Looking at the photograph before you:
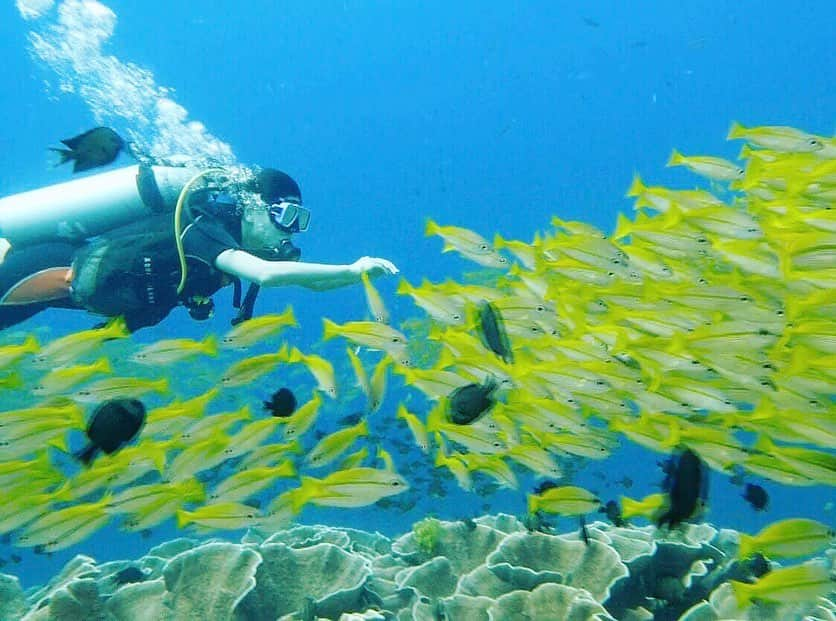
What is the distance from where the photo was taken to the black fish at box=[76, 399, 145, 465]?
10.5 ft

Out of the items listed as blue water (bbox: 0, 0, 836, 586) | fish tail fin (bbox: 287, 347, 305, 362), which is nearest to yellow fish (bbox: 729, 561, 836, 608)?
fish tail fin (bbox: 287, 347, 305, 362)

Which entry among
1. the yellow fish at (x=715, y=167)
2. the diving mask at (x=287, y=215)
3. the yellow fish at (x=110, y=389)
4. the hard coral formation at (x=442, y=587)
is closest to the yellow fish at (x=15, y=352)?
the yellow fish at (x=110, y=389)

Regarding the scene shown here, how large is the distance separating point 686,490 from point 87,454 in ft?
9.20

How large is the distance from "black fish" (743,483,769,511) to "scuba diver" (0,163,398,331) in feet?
9.06

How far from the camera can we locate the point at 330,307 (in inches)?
2095

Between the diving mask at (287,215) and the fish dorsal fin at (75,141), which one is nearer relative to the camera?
the fish dorsal fin at (75,141)

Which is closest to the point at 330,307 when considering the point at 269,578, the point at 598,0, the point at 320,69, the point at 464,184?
the point at 464,184

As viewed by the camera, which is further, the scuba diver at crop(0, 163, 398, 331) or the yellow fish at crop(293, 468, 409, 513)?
the scuba diver at crop(0, 163, 398, 331)

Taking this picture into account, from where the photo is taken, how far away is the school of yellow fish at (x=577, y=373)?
3.64 meters

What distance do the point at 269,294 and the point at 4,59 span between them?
40319 mm

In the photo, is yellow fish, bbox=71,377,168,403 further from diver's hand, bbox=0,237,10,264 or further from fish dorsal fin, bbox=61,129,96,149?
diver's hand, bbox=0,237,10,264

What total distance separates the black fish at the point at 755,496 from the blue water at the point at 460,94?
2235 inches

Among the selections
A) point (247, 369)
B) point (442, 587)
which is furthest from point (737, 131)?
point (442, 587)

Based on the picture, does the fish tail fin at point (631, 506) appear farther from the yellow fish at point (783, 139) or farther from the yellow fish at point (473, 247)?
the yellow fish at point (783, 139)
